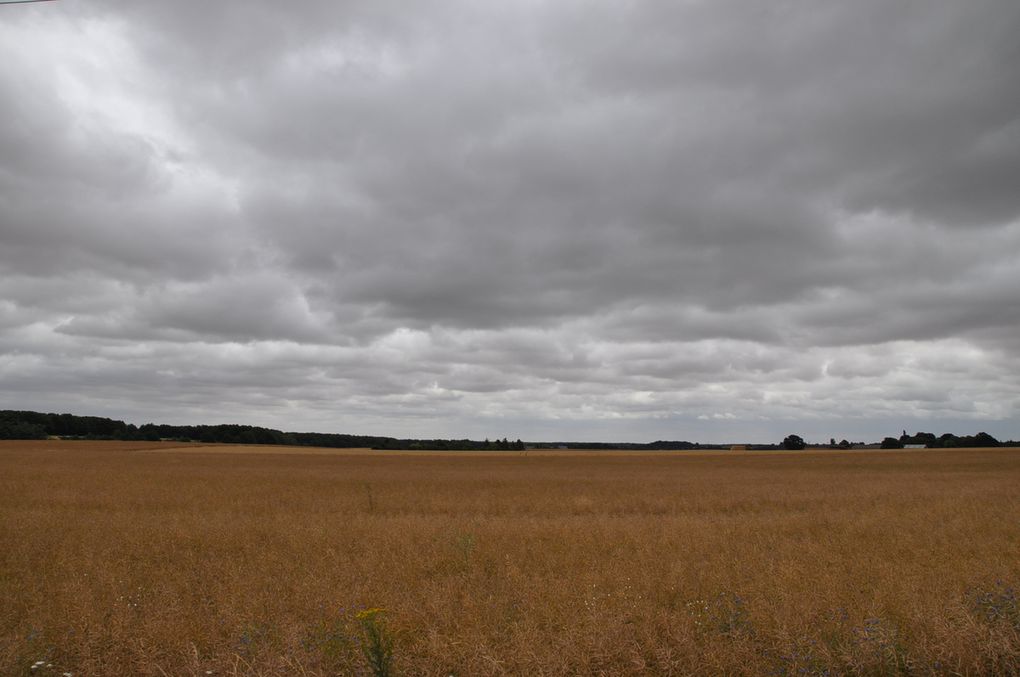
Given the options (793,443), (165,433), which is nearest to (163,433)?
(165,433)

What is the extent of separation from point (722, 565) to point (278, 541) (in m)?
10.1

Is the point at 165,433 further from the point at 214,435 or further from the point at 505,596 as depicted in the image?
the point at 505,596

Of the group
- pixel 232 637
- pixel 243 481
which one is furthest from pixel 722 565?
pixel 243 481

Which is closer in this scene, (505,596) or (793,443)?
(505,596)

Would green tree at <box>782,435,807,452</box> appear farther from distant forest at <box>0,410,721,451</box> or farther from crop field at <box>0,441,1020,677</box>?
crop field at <box>0,441,1020,677</box>

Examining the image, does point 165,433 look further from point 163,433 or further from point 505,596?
point 505,596

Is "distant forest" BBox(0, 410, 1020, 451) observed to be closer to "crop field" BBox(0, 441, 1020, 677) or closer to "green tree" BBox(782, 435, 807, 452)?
"green tree" BBox(782, 435, 807, 452)

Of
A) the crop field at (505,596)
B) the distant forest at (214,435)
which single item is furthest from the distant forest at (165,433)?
the crop field at (505,596)

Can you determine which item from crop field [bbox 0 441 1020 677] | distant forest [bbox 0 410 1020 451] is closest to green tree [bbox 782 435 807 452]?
distant forest [bbox 0 410 1020 451]

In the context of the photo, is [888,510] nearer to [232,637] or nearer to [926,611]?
[926,611]

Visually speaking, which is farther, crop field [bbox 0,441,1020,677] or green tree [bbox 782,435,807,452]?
green tree [bbox 782,435,807,452]

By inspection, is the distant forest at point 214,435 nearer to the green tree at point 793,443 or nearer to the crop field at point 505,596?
the green tree at point 793,443

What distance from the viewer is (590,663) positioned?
665 cm

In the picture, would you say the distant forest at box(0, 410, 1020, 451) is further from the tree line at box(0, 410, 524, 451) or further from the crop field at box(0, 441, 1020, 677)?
the crop field at box(0, 441, 1020, 677)
